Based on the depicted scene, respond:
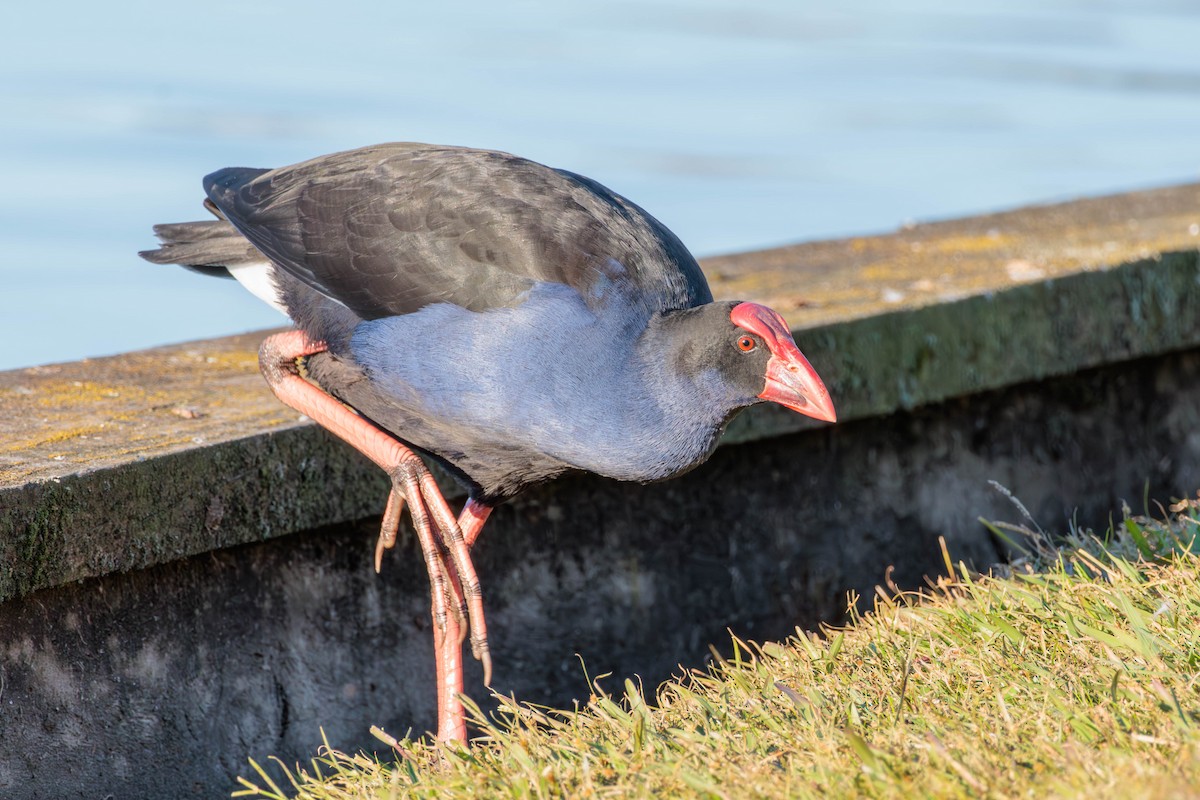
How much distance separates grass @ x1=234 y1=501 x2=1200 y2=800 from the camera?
1979 mm

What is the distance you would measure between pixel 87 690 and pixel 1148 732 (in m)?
1.90

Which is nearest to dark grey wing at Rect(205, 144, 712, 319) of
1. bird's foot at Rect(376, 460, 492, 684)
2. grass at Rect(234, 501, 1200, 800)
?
bird's foot at Rect(376, 460, 492, 684)

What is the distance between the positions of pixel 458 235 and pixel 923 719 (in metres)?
1.32

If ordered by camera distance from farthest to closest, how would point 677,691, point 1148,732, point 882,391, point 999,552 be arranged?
1. point 999,552
2. point 882,391
3. point 677,691
4. point 1148,732

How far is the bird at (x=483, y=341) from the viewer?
2.71 m

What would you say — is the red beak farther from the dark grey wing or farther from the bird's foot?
the bird's foot

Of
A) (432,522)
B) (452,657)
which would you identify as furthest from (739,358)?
(452,657)

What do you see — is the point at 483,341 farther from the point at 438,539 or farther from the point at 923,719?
the point at 923,719

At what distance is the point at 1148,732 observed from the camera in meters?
2.06

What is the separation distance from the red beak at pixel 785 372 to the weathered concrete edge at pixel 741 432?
77 cm

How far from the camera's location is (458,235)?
9.48ft

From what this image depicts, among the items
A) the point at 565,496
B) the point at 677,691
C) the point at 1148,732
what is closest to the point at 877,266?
the point at 565,496

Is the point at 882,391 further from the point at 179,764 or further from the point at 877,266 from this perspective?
the point at 179,764

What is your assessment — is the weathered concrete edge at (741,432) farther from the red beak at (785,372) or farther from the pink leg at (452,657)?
the red beak at (785,372)
